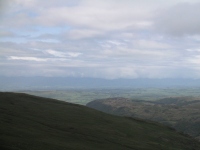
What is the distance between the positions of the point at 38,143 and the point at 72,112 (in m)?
76.2

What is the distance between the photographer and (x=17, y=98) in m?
158

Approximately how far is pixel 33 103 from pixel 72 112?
Answer: 2360cm

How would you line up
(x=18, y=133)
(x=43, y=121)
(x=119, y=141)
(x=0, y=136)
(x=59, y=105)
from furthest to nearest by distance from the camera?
(x=59, y=105) < (x=43, y=121) < (x=119, y=141) < (x=18, y=133) < (x=0, y=136)

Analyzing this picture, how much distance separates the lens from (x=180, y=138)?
141 metres

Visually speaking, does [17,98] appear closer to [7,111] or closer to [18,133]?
[7,111]

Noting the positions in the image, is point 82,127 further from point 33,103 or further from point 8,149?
point 8,149

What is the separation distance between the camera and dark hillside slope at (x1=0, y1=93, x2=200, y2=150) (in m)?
78.8

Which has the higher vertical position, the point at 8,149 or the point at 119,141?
the point at 8,149

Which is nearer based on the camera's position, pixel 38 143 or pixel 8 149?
pixel 8 149

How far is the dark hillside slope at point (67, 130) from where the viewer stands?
78.8 meters

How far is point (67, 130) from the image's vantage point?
10794 cm

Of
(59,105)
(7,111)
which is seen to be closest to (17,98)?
(59,105)

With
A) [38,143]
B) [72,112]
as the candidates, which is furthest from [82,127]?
[38,143]

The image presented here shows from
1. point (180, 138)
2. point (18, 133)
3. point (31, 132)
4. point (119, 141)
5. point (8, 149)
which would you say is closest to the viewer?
point (8, 149)
